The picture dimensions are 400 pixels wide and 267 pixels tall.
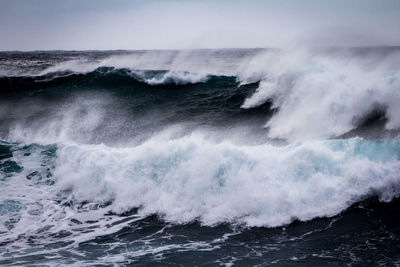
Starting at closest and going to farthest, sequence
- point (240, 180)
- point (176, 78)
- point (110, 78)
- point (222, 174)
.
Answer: point (240, 180)
point (222, 174)
point (176, 78)
point (110, 78)

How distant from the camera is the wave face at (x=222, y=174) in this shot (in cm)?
659

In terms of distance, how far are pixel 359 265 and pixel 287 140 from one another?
215 inches

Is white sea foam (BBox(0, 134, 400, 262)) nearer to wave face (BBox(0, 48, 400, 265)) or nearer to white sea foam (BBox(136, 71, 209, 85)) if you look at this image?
wave face (BBox(0, 48, 400, 265))

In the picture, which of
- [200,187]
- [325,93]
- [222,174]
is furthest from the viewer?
[325,93]

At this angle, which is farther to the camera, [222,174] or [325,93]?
[325,93]

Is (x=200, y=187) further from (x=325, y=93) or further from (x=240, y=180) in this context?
(x=325, y=93)

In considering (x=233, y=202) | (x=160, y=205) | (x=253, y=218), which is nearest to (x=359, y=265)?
(x=253, y=218)

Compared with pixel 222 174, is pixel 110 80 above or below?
above

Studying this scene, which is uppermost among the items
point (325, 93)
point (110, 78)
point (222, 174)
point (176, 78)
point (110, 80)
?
point (110, 78)

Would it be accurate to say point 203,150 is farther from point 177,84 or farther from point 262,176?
point 177,84

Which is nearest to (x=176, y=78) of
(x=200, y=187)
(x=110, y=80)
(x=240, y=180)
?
(x=110, y=80)

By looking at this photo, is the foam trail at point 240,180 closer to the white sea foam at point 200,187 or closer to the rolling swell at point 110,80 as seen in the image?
the white sea foam at point 200,187

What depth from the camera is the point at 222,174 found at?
27.7ft

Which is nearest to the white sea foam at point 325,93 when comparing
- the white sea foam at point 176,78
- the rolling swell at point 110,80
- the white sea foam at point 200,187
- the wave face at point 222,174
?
the wave face at point 222,174
